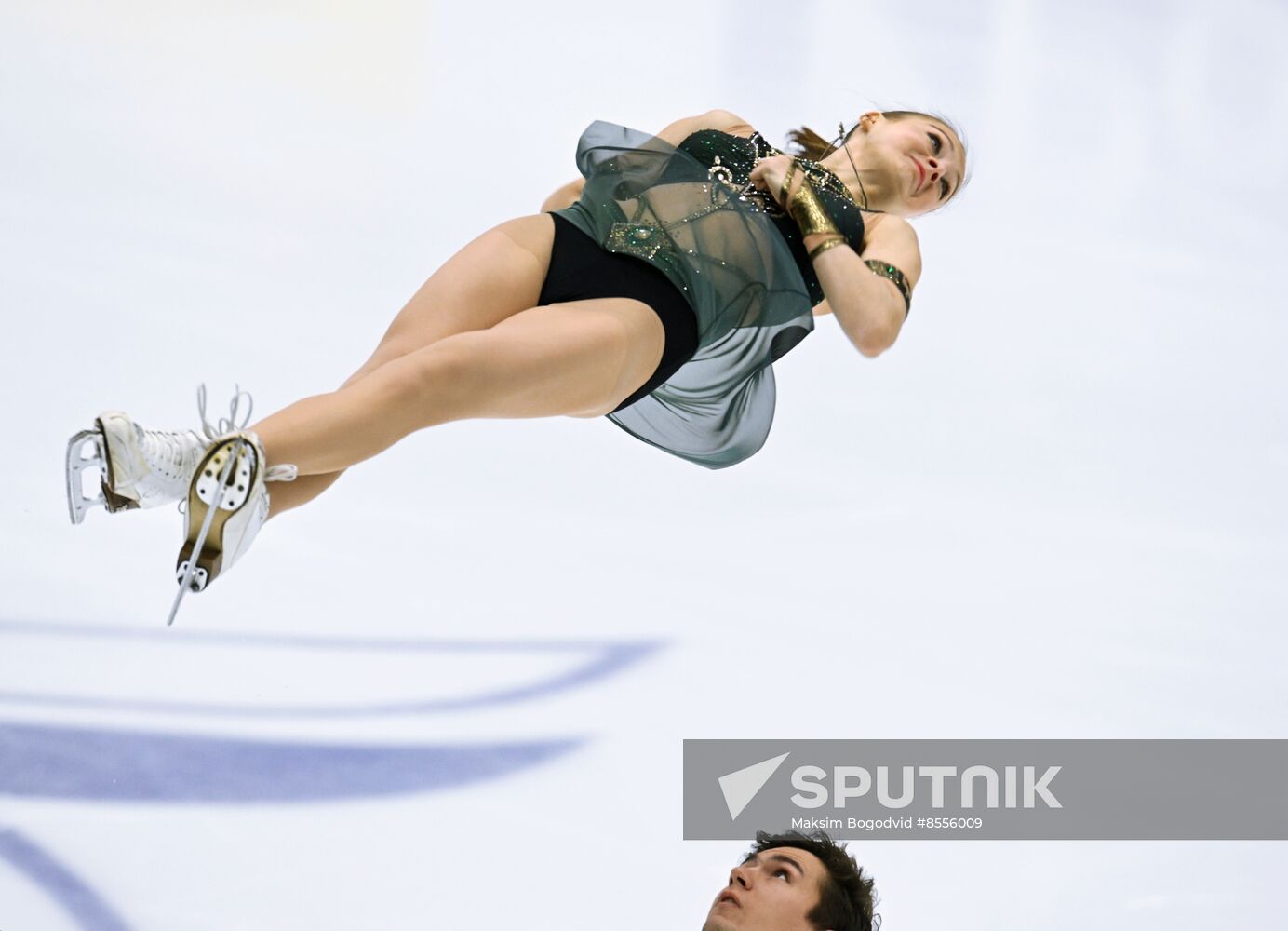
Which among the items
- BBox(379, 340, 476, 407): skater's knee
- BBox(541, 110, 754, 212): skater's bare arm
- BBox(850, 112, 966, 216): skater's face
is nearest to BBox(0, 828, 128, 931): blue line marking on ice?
BBox(379, 340, 476, 407): skater's knee

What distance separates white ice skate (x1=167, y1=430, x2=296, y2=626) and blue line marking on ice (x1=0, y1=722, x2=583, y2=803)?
117 cm

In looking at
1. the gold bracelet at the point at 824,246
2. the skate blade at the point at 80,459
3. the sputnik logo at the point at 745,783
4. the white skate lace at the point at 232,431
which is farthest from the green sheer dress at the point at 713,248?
the skate blade at the point at 80,459

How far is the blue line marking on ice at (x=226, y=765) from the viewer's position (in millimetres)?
3449

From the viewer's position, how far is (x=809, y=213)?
3.12 meters

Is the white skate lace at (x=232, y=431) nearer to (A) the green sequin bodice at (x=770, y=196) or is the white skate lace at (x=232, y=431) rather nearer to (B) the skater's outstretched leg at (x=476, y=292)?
(B) the skater's outstretched leg at (x=476, y=292)

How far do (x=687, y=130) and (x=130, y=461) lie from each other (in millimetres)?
1576

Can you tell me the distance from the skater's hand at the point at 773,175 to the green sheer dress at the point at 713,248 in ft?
0.08

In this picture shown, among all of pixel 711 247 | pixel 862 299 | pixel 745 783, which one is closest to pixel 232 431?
pixel 711 247

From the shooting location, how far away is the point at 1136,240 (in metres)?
5.54

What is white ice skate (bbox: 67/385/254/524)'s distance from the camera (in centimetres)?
240

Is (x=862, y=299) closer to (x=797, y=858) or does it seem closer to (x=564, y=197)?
(x=564, y=197)

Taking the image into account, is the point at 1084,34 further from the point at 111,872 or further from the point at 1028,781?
the point at 111,872

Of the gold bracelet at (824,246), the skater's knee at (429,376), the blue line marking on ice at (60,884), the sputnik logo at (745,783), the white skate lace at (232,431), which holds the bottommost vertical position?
the blue line marking on ice at (60,884)

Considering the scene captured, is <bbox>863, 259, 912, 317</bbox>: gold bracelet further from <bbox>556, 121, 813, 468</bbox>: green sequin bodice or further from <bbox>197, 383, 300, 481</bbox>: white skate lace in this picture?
<bbox>197, 383, 300, 481</bbox>: white skate lace
